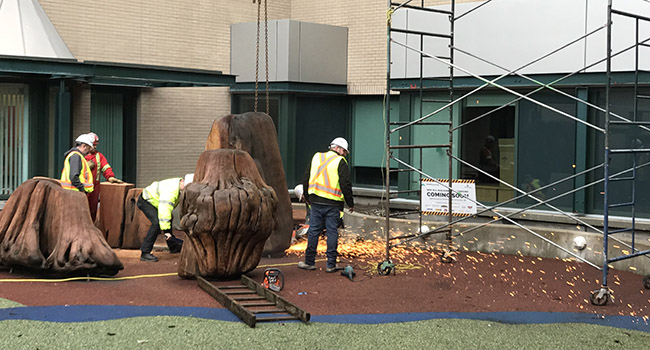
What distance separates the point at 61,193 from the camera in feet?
33.8

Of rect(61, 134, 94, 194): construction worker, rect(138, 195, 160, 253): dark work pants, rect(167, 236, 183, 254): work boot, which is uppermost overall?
rect(61, 134, 94, 194): construction worker

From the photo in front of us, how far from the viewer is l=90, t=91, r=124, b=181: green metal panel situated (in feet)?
56.3

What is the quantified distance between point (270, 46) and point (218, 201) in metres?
9.18

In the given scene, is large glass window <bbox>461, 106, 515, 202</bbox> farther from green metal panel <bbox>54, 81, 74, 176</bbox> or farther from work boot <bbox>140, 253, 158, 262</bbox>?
green metal panel <bbox>54, 81, 74, 176</bbox>

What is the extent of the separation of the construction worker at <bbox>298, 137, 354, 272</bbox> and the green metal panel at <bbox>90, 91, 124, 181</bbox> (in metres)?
7.58

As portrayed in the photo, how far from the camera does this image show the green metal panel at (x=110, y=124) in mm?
17156

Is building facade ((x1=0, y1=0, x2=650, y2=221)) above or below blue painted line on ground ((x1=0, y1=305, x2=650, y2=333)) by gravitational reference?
above

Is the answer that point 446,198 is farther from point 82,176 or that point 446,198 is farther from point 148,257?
point 82,176

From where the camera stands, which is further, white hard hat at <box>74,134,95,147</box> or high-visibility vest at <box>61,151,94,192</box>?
white hard hat at <box>74,134,95,147</box>

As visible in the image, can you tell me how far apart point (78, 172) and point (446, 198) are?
562 centimetres

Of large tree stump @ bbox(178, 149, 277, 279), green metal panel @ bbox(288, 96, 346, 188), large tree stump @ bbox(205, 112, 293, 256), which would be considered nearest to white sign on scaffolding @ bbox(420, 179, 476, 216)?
large tree stump @ bbox(205, 112, 293, 256)

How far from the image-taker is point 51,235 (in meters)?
10.1

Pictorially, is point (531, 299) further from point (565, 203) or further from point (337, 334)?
point (565, 203)

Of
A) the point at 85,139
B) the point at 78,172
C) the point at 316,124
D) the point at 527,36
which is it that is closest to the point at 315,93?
the point at 316,124
